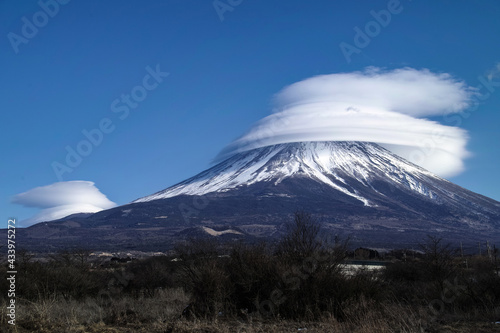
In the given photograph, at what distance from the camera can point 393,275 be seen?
3102cm

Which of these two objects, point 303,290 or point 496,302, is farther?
point 496,302

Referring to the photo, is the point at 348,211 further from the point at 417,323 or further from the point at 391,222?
the point at 417,323

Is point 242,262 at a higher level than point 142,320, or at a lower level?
higher

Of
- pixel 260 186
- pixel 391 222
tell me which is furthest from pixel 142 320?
pixel 260 186

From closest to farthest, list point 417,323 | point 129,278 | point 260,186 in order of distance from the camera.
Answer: point 417,323, point 129,278, point 260,186

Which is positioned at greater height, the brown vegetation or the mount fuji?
the mount fuji

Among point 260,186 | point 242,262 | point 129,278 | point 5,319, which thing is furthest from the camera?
point 260,186

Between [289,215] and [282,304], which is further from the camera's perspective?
[289,215]

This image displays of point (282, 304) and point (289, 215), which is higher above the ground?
point (289, 215)

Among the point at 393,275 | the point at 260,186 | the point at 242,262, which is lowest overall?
the point at 393,275

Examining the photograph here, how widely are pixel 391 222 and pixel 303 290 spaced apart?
144 metres

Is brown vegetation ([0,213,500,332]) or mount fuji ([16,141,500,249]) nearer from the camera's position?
brown vegetation ([0,213,500,332])

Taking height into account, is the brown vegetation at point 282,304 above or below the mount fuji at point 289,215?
below

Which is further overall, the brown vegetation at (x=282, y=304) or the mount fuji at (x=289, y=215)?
the mount fuji at (x=289, y=215)
